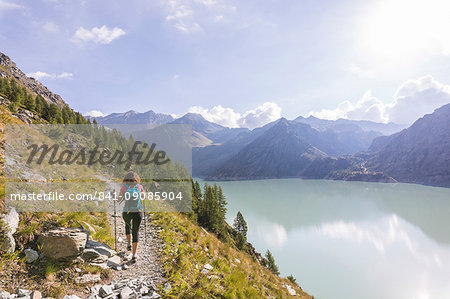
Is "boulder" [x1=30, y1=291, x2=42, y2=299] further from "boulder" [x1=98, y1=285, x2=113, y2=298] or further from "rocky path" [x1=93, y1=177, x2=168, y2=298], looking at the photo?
"boulder" [x1=98, y1=285, x2=113, y2=298]

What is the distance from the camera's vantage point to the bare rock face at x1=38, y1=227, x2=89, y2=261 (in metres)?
6.37

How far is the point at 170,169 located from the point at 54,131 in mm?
20064

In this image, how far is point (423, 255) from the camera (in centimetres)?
5966

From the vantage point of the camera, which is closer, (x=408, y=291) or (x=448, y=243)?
(x=408, y=291)

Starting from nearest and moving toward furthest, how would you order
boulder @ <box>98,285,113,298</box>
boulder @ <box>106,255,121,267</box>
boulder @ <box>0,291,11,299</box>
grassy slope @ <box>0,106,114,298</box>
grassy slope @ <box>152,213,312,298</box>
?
boulder @ <box>0,291,11,299</box>
grassy slope @ <box>0,106,114,298</box>
boulder @ <box>98,285,113,298</box>
grassy slope @ <box>152,213,312,298</box>
boulder @ <box>106,255,121,267</box>

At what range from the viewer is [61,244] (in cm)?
654

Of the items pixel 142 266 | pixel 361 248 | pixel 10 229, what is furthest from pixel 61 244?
pixel 361 248

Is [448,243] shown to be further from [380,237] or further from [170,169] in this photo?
[170,169]

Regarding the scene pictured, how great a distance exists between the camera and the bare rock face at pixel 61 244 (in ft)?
20.9

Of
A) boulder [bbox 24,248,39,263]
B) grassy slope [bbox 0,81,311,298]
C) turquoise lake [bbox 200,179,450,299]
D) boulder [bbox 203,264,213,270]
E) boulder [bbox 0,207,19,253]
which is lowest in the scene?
turquoise lake [bbox 200,179,450,299]

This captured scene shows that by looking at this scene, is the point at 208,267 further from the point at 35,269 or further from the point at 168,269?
the point at 35,269

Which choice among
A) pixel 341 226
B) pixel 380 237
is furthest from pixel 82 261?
pixel 341 226

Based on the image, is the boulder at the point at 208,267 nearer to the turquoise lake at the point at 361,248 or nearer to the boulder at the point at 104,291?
the boulder at the point at 104,291

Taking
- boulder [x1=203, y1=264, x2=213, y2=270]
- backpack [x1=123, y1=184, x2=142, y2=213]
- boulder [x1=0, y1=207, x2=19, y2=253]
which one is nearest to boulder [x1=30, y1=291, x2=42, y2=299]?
boulder [x1=0, y1=207, x2=19, y2=253]
